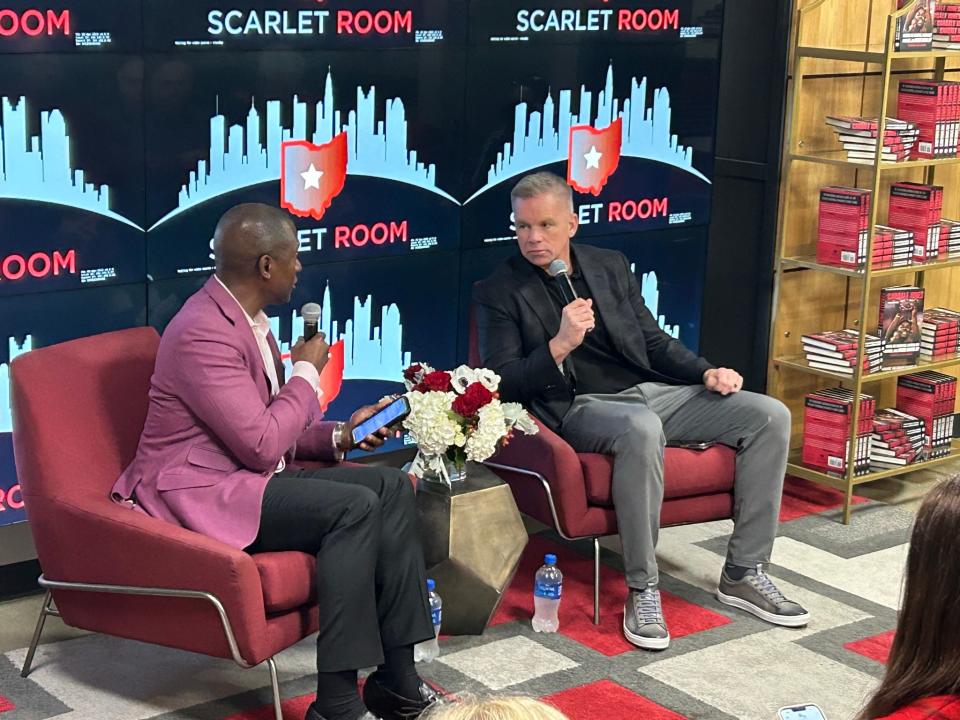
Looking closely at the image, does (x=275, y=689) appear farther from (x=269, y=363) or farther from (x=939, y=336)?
(x=939, y=336)

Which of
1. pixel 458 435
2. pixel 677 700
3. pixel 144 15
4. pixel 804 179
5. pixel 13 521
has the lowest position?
pixel 677 700

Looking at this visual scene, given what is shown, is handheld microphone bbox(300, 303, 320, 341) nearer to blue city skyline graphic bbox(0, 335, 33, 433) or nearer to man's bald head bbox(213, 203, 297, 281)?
man's bald head bbox(213, 203, 297, 281)

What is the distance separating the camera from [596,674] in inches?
167

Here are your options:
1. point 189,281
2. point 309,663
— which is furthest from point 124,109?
point 309,663

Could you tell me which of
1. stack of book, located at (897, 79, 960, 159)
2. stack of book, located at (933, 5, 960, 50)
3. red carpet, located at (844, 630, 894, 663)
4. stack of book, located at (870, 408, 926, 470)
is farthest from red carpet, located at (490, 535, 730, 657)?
stack of book, located at (933, 5, 960, 50)

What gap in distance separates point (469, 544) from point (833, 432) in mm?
2091

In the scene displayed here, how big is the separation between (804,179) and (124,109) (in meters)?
2.87

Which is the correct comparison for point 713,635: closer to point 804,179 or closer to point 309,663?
point 309,663

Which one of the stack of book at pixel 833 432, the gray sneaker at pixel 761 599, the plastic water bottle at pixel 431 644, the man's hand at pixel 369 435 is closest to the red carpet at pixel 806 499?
the stack of book at pixel 833 432

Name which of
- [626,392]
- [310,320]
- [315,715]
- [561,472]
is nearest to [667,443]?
[626,392]

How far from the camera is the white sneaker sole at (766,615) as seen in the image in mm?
4652

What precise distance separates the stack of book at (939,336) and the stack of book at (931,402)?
153 mm

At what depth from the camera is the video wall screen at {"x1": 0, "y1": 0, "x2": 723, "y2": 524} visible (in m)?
4.38

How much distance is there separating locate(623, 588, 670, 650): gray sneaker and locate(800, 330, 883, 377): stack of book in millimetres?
1603
